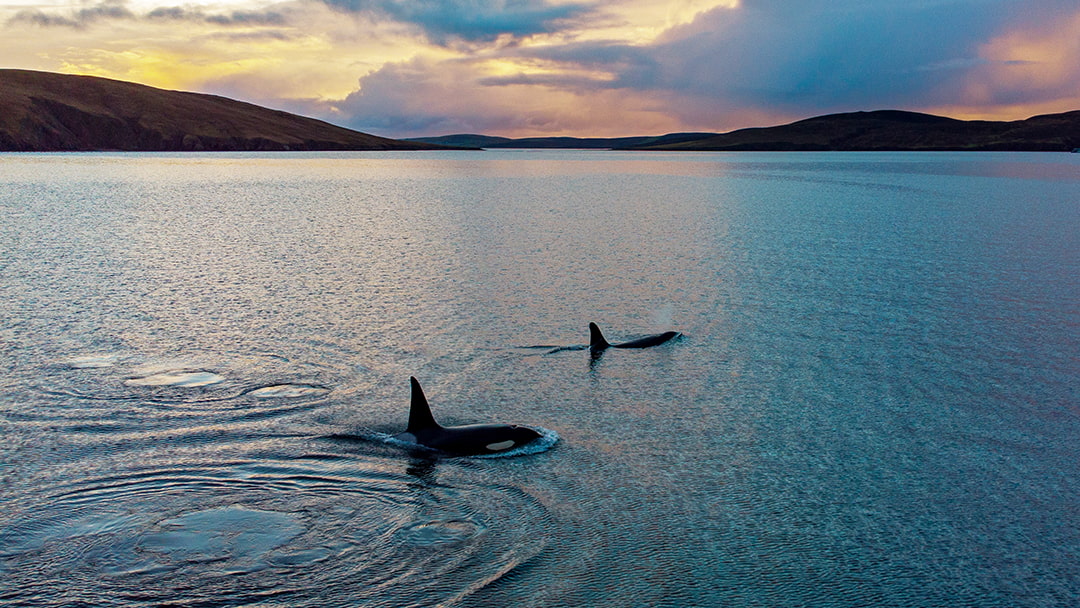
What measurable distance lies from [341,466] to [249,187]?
9463cm

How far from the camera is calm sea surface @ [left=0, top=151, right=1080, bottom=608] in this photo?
1160cm

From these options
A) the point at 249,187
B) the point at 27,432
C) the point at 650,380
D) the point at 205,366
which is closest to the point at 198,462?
the point at 27,432

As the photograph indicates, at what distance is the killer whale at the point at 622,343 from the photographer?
23.4 m

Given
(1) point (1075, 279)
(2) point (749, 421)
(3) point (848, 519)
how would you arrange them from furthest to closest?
(1) point (1075, 279) < (2) point (749, 421) < (3) point (848, 519)

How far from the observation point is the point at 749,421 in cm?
1794

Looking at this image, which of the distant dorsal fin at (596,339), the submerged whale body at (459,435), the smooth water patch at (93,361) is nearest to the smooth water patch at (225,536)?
the submerged whale body at (459,435)

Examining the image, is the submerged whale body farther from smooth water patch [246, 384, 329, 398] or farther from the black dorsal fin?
smooth water patch [246, 384, 329, 398]

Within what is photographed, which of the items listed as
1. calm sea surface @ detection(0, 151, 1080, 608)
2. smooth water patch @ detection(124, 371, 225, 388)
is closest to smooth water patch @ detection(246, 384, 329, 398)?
calm sea surface @ detection(0, 151, 1080, 608)

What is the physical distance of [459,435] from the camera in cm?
1600

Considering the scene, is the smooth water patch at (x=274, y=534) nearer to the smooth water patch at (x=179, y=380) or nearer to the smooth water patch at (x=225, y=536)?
the smooth water patch at (x=225, y=536)

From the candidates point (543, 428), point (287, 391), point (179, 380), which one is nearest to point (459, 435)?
point (543, 428)

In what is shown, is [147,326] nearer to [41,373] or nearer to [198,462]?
[41,373]

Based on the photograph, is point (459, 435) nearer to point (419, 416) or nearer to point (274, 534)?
point (419, 416)

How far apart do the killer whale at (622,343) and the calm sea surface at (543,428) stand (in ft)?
1.38
